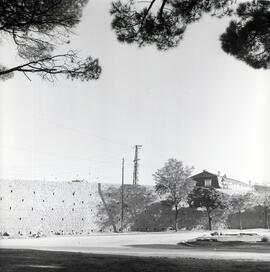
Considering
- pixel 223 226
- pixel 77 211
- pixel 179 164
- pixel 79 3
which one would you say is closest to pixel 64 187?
pixel 77 211

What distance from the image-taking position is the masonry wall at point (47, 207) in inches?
1553

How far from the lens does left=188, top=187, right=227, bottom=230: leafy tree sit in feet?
150

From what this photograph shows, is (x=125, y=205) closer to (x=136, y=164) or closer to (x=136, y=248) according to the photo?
(x=136, y=164)

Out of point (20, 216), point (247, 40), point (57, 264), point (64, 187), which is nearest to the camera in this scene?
point (57, 264)

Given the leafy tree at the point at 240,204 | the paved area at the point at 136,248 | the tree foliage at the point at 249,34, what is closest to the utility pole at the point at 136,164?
the leafy tree at the point at 240,204

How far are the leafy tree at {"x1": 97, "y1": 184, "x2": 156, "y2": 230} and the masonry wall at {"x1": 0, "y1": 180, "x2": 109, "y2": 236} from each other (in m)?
0.85

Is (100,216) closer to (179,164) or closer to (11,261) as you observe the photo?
(179,164)

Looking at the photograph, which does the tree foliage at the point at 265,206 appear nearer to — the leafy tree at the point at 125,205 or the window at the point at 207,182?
the leafy tree at the point at 125,205

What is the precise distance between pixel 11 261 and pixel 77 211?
33.0 m

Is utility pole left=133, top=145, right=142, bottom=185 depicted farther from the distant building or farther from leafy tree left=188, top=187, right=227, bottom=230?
the distant building

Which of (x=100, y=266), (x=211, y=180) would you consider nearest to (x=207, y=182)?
(x=211, y=180)

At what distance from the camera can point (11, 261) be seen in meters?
10.7

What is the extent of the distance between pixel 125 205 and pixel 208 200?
8.34m

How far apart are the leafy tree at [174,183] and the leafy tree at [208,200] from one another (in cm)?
103
